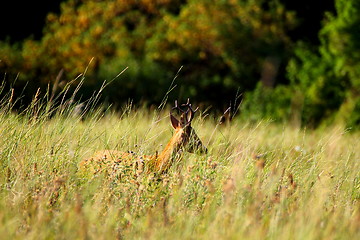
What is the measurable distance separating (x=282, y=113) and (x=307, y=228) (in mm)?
13751

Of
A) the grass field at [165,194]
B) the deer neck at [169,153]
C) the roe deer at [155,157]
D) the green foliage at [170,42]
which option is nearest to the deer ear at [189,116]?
the roe deer at [155,157]

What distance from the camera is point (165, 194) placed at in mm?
4656

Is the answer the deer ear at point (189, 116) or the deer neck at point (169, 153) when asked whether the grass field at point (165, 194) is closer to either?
the deer neck at point (169, 153)

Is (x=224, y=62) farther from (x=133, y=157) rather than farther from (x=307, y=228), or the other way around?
(x=307, y=228)

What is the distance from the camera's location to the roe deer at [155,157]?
4.98 m

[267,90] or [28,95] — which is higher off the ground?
[28,95]

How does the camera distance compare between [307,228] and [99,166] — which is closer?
[307,228]

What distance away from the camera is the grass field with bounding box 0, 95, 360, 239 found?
388cm

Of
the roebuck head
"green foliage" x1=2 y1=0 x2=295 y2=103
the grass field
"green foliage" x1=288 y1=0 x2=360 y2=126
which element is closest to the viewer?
the grass field

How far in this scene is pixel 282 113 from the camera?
1741 centimetres

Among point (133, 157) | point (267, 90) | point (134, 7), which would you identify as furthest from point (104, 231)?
point (134, 7)

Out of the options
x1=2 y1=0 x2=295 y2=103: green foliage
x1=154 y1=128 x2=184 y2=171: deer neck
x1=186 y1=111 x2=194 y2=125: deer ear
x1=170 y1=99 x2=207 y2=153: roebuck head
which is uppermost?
x1=186 y1=111 x2=194 y2=125: deer ear

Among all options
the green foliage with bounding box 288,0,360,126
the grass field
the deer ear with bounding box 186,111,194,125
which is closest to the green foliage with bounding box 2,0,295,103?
the green foliage with bounding box 288,0,360,126

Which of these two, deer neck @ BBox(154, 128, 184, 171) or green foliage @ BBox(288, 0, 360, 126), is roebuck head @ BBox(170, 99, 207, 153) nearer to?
deer neck @ BBox(154, 128, 184, 171)
